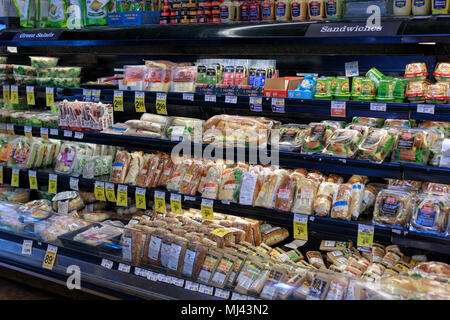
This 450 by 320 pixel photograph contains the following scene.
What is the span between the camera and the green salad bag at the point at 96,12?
379 centimetres

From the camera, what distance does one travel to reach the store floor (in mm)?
3293

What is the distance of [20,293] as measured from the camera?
11.0 feet

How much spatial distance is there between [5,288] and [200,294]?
1.63 metres

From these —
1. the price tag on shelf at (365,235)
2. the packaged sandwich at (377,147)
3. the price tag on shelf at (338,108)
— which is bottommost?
the price tag on shelf at (365,235)

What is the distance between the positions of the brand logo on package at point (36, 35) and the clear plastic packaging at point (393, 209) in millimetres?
2746

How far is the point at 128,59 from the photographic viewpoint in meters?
4.28

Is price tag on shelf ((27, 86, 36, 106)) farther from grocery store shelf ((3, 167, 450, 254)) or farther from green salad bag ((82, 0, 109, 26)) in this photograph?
grocery store shelf ((3, 167, 450, 254))

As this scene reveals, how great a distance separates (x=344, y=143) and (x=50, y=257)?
82.3 inches

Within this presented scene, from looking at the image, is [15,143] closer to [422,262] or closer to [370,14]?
[370,14]

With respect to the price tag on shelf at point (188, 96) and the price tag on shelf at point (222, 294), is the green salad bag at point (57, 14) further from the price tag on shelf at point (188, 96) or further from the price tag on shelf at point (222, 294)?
the price tag on shelf at point (222, 294)

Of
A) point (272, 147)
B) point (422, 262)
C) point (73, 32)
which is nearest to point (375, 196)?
point (422, 262)

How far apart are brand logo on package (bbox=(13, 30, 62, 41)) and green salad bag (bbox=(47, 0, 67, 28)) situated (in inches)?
10.5

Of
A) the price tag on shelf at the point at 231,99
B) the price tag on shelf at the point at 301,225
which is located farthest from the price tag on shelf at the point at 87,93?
the price tag on shelf at the point at 301,225

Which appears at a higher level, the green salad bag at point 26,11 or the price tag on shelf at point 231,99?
the green salad bag at point 26,11
